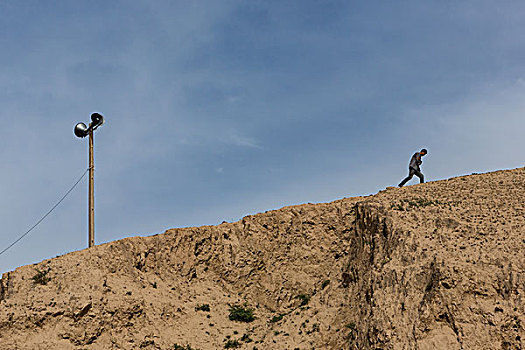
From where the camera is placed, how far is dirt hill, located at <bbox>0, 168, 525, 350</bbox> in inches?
571

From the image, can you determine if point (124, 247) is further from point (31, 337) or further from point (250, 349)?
point (250, 349)

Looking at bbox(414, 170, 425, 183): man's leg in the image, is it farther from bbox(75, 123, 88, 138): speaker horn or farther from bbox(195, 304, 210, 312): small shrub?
bbox(75, 123, 88, 138): speaker horn

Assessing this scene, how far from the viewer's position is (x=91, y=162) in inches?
844

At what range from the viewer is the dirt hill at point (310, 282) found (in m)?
14.5

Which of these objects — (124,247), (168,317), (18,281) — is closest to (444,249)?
(168,317)

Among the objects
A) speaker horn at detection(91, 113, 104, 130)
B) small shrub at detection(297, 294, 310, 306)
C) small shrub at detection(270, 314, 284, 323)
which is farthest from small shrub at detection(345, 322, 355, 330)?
speaker horn at detection(91, 113, 104, 130)

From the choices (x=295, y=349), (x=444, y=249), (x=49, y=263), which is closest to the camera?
(x=444, y=249)

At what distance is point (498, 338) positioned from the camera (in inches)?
531

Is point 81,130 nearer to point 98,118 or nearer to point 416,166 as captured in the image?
point 98,118

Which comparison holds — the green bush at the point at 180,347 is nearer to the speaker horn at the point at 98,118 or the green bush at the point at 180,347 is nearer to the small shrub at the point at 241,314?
the small shrub at the point at 241,314

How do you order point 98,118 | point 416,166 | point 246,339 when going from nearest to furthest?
point 246,339, point 98,118, point 416,166

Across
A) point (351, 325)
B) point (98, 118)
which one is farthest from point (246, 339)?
point (98, 118)

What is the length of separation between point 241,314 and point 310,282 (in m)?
2.73

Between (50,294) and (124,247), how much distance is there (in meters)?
3.17
